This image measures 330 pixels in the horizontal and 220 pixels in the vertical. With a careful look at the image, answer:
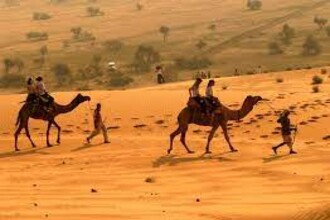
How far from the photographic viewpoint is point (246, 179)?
14.2 m

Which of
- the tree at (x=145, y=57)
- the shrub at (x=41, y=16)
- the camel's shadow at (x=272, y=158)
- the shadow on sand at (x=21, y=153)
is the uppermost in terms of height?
the shrub at (x=41, y=16)

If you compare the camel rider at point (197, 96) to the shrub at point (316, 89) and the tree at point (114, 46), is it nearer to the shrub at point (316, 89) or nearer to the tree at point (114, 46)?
the shrub at point (316, 89)

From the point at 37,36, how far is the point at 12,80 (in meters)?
24.4

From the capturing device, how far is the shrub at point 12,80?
56438mm

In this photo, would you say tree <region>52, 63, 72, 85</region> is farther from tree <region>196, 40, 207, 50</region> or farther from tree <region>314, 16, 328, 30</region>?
tree <region>314, 16, 328, 30</region>

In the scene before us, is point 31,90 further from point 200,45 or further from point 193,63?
point 200,45

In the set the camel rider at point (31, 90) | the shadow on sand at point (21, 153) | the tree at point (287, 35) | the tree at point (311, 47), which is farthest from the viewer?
the tree at point (287, 35)

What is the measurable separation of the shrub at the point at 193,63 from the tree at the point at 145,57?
88.2 inches

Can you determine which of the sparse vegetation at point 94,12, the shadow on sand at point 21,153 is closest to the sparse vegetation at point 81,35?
the sparse vegetation at point 94,12

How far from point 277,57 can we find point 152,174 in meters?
47.4

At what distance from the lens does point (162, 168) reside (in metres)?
16.2

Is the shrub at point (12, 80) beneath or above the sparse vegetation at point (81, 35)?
beneath

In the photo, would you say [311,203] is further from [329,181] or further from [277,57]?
[277,57]

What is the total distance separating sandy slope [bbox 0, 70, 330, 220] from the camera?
10.5m
